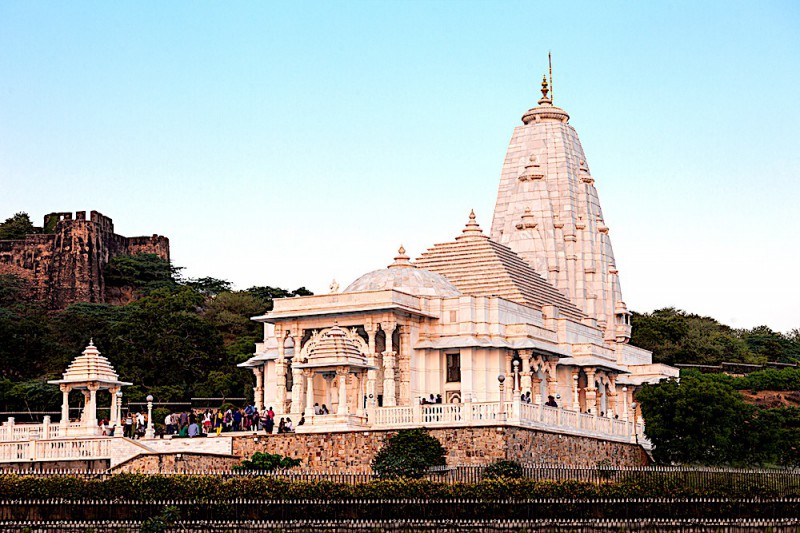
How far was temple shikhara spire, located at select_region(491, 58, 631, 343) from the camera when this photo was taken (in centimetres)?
6094

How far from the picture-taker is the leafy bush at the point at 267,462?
38.5m

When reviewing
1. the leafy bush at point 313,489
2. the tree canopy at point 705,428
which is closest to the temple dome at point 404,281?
the tree canopy at point 705,428

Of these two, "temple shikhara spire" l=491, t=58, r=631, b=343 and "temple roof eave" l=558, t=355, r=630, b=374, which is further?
"temple shikhara spire" l=491, t=58, r=631, b=343

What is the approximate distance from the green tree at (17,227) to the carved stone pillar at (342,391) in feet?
247

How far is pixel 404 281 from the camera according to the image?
1940 inches

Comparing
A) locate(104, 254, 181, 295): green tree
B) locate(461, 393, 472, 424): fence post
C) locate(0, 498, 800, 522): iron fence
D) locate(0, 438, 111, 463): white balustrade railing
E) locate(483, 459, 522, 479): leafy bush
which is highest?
locate(104, 254, 181, 295): green tree

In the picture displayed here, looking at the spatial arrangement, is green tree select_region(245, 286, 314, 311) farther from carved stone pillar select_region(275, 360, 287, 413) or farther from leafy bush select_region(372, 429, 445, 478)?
leafy bush select_region(372, 429, 445, 478)

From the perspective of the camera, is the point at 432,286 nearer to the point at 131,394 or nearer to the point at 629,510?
the point at 629,510

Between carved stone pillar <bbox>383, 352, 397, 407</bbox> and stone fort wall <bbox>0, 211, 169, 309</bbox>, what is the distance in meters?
58.0

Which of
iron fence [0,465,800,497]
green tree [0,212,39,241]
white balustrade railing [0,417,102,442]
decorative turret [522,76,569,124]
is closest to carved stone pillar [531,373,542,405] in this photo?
iron fence [0,465,800,497]

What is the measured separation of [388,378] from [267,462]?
8.36 m

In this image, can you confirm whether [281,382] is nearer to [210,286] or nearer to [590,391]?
[590,391]

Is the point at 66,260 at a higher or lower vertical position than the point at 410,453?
higher

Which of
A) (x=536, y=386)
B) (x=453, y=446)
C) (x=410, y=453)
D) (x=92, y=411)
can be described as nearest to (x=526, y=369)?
(x=536, y=386)
